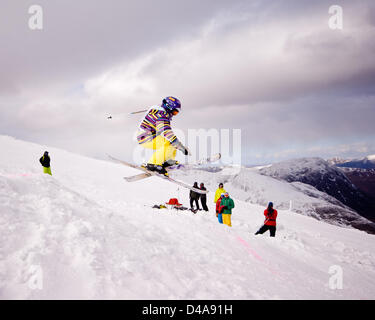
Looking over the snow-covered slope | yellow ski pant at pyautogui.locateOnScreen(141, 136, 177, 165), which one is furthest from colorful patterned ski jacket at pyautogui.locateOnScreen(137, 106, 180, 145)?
the snow-covered slope

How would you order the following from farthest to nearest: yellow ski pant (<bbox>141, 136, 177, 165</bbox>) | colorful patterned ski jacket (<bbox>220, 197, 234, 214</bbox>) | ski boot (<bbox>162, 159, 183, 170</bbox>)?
1. colorful patterned ski jacket (<bbox>220, 197, 234, 214</bbox>)
2. ski boot (<bbox>162, 159, 183, 170</bbox>)
3. yellow ski pant (<bbox>141, 136, 177, 165</bbox>)

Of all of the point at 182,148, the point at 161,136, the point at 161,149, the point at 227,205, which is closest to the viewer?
the point at 182,148

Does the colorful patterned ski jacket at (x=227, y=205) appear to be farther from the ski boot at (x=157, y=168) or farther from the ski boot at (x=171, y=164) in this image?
the ski boot at (x=157, y=168)

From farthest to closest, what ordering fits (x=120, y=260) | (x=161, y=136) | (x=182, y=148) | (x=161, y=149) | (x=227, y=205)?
(x=227, y=205)
(x=161, y=149)
(x=161, y=136)
(x=182, y=148)
(x=120, y=260)

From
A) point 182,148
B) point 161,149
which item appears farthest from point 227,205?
point 182,148

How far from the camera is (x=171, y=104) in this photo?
450 centimetres

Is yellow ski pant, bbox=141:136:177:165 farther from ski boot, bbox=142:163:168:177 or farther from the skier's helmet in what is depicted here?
the skier's helmet

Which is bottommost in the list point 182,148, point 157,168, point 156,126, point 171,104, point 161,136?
point 157,168

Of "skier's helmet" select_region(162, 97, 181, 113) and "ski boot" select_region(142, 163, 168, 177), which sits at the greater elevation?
"skier's helmet" select_region(162, 97, 181, 113)

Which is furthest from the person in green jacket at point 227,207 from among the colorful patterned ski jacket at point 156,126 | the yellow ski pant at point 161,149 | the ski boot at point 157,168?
the colorful patterned ski jacket at point 156,126

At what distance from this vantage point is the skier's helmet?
4500 millimetres

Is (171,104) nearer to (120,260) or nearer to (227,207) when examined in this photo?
(120,260)

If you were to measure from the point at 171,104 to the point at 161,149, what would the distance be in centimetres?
99
